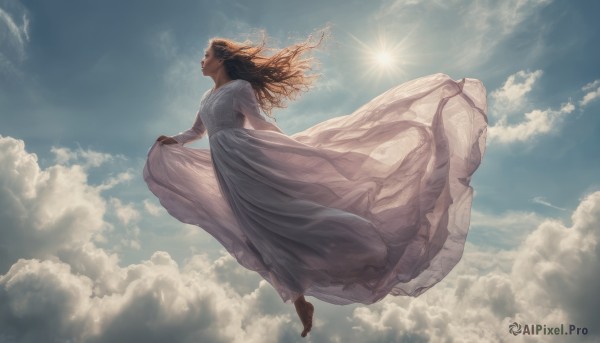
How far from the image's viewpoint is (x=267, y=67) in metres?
6.67

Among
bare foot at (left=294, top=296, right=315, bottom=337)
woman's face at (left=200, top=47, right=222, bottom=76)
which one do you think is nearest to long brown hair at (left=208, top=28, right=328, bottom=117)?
woman's face at (left=200, top=47, right=222, bottom=76)

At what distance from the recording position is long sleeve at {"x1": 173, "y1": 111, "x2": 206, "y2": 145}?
22.2 ft

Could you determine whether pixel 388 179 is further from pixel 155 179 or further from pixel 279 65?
pixel 155 179

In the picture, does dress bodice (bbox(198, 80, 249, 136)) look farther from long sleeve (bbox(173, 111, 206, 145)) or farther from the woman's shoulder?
long sleeve (bbox(173, 111, 206, 145))

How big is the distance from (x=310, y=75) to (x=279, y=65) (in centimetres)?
51

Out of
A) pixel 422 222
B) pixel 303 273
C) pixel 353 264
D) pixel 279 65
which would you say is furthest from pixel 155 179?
pixel 422 222

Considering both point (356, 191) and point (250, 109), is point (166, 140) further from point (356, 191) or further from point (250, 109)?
point (356, 191)

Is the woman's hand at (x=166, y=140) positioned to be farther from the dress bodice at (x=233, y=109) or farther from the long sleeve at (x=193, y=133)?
the dress bodice at (x=233, y=109)

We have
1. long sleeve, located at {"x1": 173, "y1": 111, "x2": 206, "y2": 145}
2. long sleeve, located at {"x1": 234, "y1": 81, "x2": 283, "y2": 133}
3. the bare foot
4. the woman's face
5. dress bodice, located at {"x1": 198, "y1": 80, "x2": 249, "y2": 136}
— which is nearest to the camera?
the bare foot

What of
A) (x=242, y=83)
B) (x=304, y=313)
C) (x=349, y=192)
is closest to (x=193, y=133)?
(x=242, y=83)

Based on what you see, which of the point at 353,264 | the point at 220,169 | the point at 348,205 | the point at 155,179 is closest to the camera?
the point at 353,264

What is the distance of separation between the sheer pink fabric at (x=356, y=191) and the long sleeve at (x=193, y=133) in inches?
25.9

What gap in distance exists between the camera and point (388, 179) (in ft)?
17.6

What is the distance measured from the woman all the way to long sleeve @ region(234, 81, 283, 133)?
0.01 metres
